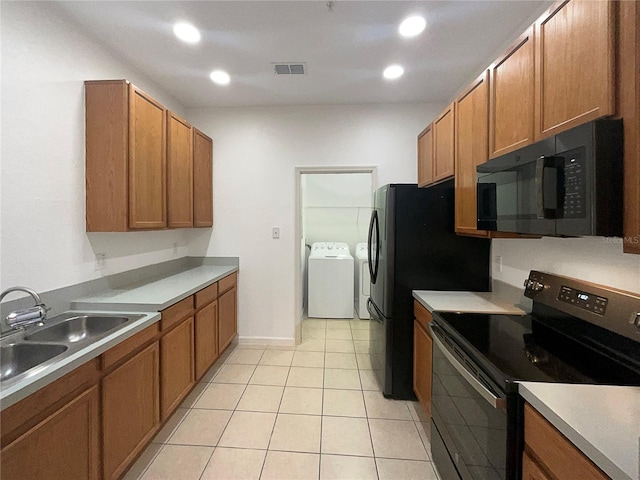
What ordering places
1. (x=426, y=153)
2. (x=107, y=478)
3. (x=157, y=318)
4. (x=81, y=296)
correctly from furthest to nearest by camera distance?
(x=426, y=153), (x=81, y=296), (x=157, y=318), (x=107, y=478)

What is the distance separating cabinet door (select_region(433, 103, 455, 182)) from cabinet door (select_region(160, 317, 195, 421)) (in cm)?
224

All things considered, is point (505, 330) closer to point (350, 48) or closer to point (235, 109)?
point (350, 48)

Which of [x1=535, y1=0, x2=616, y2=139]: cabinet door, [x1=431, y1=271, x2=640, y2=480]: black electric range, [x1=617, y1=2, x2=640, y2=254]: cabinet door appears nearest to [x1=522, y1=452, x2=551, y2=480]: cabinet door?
[x1=431, y1=271, x2=640, y2=480]: black electric range

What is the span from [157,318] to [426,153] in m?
2.47

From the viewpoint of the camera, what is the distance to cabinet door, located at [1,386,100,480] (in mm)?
978

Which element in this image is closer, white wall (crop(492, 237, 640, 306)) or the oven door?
the oven door

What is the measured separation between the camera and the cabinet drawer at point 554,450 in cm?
71

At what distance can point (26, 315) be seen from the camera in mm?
1452

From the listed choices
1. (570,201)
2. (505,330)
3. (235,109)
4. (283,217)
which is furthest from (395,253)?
(235,109)

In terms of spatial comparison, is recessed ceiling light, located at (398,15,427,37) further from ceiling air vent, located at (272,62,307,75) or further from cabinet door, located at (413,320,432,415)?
cabinet door, located at (413,320,432,415)

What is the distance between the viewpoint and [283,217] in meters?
3.32

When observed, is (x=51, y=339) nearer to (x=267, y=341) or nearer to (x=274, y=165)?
(x=267, y=341)

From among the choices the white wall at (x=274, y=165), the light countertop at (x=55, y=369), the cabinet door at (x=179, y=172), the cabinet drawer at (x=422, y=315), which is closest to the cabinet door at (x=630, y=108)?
the cabinet drawer at (x=422, y=315)

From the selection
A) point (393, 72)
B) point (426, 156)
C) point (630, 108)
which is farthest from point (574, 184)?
point (393, 72)
